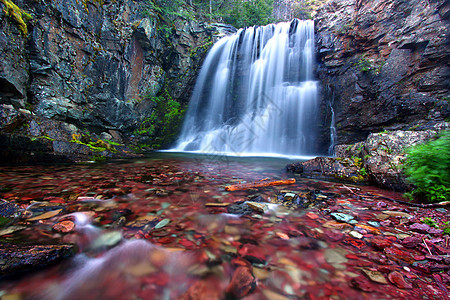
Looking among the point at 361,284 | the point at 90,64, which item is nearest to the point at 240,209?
the point at 361,284

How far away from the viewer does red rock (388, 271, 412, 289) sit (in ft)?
3.30

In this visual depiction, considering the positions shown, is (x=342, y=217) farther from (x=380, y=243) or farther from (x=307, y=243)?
(x=307, y=243)

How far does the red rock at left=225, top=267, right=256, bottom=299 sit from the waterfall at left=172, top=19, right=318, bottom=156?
9.86m

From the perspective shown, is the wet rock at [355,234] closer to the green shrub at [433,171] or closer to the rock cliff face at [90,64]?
the green shrub at [433,171]

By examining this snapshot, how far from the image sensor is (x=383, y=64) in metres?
8.67

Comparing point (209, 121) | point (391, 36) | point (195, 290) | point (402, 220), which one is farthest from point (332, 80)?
point (195, 290)

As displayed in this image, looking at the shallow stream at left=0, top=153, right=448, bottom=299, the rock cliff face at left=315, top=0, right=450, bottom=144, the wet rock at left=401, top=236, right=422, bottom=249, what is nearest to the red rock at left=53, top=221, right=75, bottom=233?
the shallow stream at left=0, top=153, right=448, bottom=299

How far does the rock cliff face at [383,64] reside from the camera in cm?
733

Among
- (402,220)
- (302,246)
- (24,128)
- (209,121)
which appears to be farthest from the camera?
(209,121)

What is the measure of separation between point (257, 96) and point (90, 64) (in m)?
10.6

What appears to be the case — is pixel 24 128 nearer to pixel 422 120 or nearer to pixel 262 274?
pixel 262 274

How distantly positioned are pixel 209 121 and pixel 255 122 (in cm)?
393

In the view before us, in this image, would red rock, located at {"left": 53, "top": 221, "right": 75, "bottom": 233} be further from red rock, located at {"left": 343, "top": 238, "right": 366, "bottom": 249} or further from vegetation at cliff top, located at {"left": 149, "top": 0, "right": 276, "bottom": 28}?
vegetation at cliff top, located at {"left": 149, "top": 0, "right": 276, "bottom": 28}

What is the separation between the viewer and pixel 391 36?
855 cm
